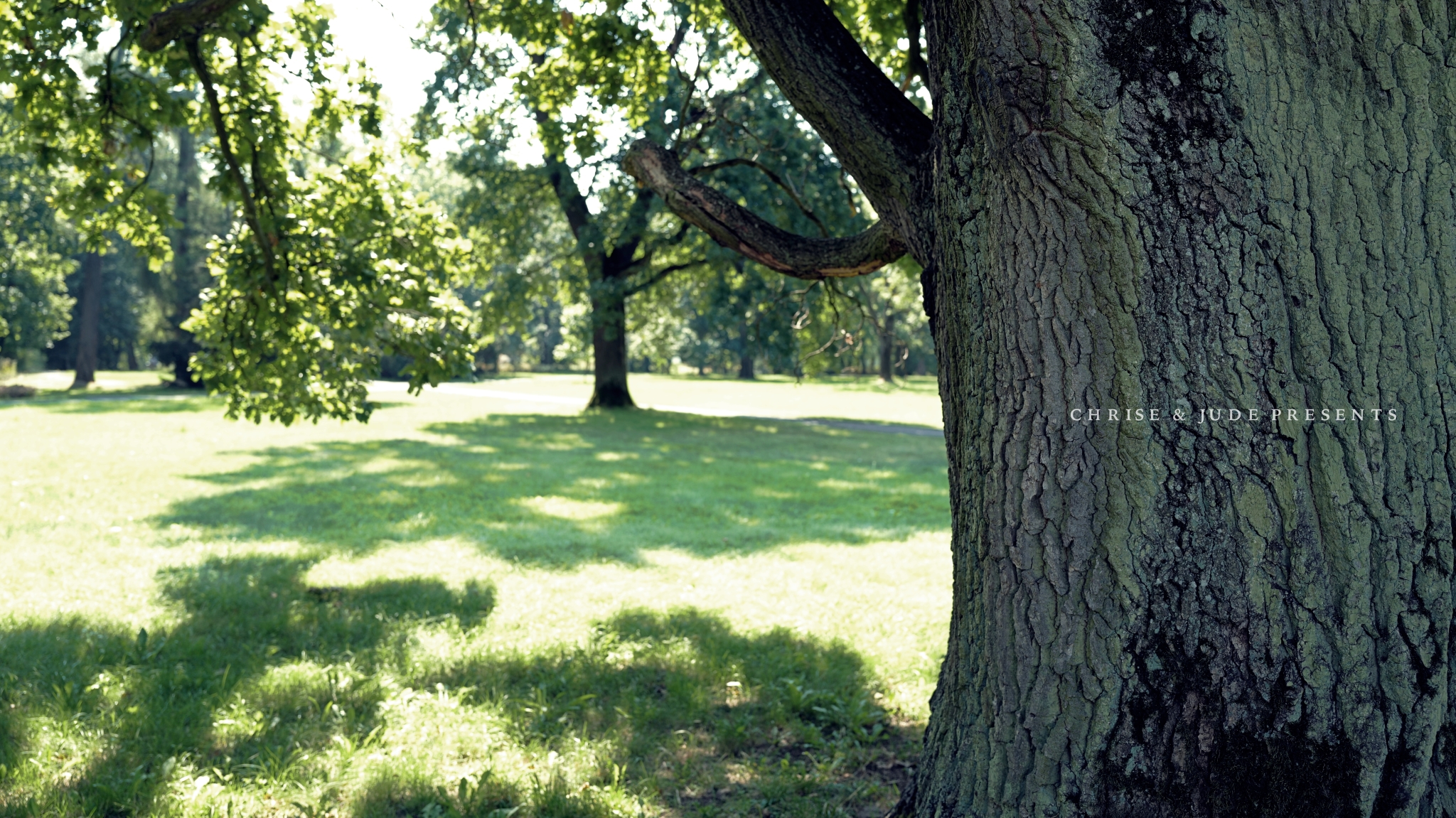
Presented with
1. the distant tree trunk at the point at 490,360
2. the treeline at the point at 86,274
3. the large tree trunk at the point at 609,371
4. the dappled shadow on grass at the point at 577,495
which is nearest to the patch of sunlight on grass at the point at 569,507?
the dappled shadow on grass at the point at 577,495

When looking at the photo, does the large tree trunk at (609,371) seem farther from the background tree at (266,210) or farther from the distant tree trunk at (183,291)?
the background tree at (266,210)

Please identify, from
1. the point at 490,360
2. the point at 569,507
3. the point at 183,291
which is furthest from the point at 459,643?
the point at 490,360

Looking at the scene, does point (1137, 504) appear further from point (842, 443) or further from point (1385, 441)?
point (842, 443)

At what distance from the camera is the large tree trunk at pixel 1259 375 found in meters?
2.31

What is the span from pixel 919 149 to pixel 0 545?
7.84m

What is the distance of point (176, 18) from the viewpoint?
5281 mm

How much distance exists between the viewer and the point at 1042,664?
2.58 meters

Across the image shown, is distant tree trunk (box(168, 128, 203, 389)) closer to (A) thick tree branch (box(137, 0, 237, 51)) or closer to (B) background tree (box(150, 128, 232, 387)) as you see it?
(B) background tree (box(150, 128, 232, 387))

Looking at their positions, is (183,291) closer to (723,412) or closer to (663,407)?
(663,407)

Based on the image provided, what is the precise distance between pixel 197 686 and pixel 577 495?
6.45m

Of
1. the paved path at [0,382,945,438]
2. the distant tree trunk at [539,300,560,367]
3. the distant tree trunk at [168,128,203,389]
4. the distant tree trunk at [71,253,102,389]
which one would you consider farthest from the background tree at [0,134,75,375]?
the distant tree trunk at [539,300,560,367]

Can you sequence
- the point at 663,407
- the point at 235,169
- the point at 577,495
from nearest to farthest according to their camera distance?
the point at 235,169 < the point at 577,495 < the point at 663,407

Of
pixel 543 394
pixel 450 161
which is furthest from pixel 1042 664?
pixel 543 394

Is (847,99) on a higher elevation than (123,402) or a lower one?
higher
